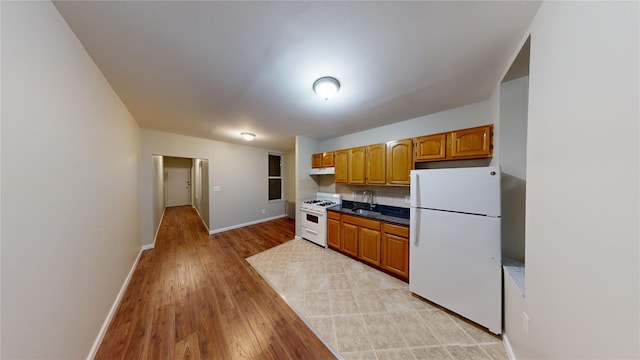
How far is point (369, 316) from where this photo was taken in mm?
1730

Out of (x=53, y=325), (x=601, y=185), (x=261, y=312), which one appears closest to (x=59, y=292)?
(x=53, y=325)

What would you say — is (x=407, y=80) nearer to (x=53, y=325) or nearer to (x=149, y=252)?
(x=53, y=325)

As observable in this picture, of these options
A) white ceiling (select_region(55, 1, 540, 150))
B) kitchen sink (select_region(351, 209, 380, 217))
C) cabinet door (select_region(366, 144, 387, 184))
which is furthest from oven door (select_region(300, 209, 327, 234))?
white ceiling (select_region(55, 1, 540, 150))

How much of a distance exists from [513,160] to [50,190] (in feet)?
11.1

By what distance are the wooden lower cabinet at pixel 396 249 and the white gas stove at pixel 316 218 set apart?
1.17m

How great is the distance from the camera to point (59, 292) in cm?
101

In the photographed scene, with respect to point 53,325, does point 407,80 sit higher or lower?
higher

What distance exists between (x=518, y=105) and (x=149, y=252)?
5.63 meters

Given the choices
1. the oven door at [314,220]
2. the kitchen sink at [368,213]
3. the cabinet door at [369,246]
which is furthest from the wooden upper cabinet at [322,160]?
the cabinet door at [369,246]

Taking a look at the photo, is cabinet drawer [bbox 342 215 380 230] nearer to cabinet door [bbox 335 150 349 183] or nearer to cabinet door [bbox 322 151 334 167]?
cabinet door [bbox 335 150 349 183]

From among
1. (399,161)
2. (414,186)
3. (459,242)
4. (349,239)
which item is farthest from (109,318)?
(399,161)

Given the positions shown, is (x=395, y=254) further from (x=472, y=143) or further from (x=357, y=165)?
(x=472, y=143)

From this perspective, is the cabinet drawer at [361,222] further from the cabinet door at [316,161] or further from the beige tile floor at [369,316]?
the cabinet door at [316,161]

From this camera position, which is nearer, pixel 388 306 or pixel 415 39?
pixel 415 39
